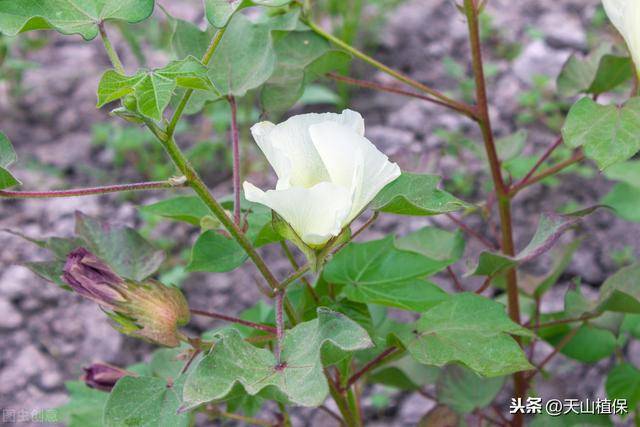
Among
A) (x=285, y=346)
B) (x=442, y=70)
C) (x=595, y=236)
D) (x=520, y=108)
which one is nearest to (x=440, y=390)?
(x=285, y=346)

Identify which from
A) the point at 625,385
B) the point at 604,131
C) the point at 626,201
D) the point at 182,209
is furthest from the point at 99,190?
the point at 626,201

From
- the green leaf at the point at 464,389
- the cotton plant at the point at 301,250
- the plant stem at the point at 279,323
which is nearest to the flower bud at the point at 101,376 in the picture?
the cotton plant at the point at 301,250

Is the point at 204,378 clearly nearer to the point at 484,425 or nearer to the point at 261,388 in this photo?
the point at 261,388

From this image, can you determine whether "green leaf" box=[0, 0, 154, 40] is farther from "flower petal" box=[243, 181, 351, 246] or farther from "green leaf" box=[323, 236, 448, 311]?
A: "green leaf" box=[323, 236, 448, 311]

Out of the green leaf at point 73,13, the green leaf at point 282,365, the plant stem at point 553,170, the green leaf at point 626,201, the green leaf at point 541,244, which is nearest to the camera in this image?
the green leaf at point 282,365

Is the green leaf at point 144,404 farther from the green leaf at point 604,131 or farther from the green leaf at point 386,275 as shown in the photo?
the green leaf at point 604,131
